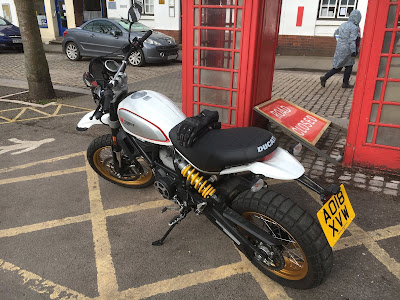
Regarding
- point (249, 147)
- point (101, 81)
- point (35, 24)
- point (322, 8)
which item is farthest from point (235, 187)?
point (322, 8)

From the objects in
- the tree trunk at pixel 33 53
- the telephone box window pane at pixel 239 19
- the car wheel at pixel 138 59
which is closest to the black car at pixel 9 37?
the car wheel at pixel 138 59

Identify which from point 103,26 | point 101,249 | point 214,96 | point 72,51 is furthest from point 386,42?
point 72,51

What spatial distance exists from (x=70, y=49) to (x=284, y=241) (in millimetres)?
12285

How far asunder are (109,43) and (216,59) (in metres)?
7.95

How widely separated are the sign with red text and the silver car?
7260mm

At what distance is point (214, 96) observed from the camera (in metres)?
4.98

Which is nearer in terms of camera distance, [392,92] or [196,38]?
[392,92]

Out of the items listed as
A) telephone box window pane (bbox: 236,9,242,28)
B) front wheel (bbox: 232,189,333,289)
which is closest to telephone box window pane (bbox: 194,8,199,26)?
telephone box window pane (bbox: 236,9,242,28)

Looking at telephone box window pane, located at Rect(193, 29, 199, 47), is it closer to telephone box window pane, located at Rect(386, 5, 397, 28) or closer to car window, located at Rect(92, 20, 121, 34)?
telephone box window pane, located at Rect(386, 5, 397, 28)

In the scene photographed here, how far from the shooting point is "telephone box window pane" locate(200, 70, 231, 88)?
4762 millimetres

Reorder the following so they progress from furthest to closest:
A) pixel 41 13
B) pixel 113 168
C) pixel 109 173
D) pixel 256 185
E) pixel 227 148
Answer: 1. pixel 41 13
2. pixel 109 173
3. pixel 113 168
4. pixel 227 148
5. pixel 256 185

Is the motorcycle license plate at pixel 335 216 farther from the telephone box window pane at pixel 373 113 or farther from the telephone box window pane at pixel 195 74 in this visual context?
the telephone box window pane at pixel 195 74

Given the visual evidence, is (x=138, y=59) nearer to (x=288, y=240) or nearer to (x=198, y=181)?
(x=198, y=181)

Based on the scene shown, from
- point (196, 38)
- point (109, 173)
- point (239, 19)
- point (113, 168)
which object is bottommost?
point (109, 173)
